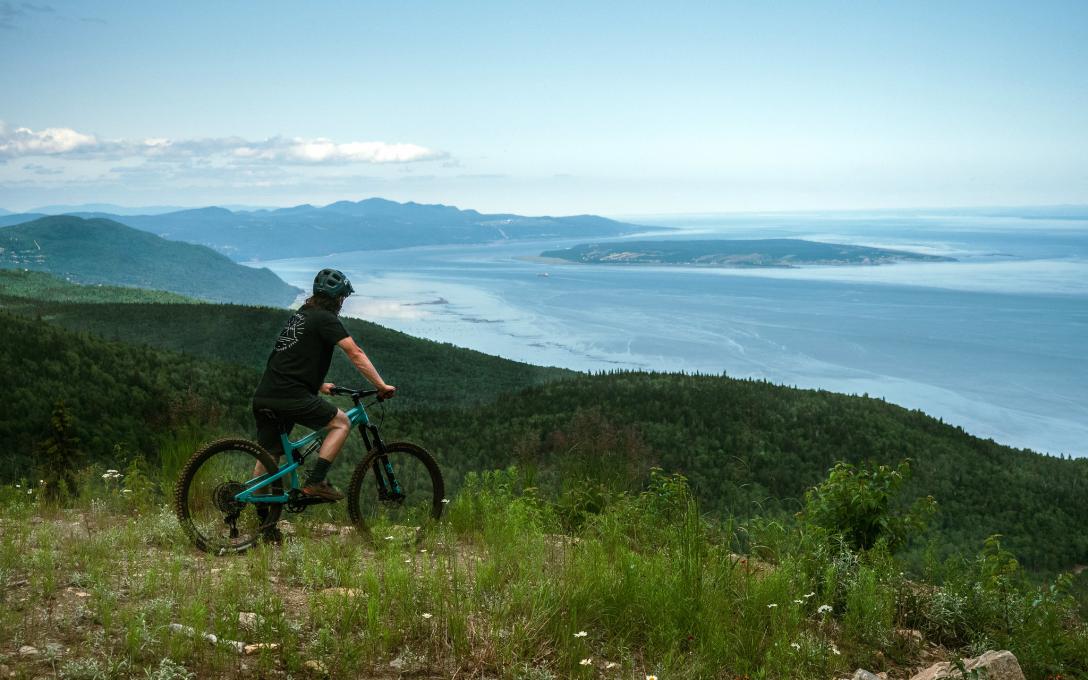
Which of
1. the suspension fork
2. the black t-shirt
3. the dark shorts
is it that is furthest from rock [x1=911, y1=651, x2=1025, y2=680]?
the black t-shirt

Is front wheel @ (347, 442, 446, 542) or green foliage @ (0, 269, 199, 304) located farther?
green foliage @ (0, 269, 199, 304)

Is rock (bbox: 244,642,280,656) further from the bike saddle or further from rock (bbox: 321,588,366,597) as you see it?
the bike saddle

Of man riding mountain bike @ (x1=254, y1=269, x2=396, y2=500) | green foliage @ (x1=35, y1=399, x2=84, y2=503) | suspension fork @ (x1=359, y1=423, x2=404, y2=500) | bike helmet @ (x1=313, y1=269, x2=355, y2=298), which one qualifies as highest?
bike helmet @ (x1=313, y1=269, x2=355, y2=298)

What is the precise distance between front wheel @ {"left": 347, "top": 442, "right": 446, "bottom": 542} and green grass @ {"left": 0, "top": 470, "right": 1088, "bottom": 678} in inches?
10.8

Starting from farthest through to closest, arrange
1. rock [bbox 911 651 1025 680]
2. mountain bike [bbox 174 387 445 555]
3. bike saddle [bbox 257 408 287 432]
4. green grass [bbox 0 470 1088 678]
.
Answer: bike saddle [bbox 257 408 287 432], mountain bike [bbox 174 387 445 555], rock [bbox 911 651 1025 680], green grass [bbox 0 470 1088 678]

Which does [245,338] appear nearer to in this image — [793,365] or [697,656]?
[697,656]

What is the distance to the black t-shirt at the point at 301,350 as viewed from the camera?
6.48 m

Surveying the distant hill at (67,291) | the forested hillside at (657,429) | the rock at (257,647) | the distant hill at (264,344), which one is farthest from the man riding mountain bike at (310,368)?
the distant hill at (67,291)

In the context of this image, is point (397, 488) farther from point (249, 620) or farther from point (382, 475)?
point (249, 620)

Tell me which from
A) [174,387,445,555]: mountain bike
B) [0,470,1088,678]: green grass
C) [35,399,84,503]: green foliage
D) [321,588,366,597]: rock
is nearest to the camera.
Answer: [0,470,1088,678]: green grass

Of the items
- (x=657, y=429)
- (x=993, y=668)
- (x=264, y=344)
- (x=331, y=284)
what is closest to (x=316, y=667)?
(x=331, y=284)

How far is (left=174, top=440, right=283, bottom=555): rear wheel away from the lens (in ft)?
21.1

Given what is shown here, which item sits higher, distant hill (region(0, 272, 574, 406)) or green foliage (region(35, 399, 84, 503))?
green foliage (region(35, 399, 84, 503))

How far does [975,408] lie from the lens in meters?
126
